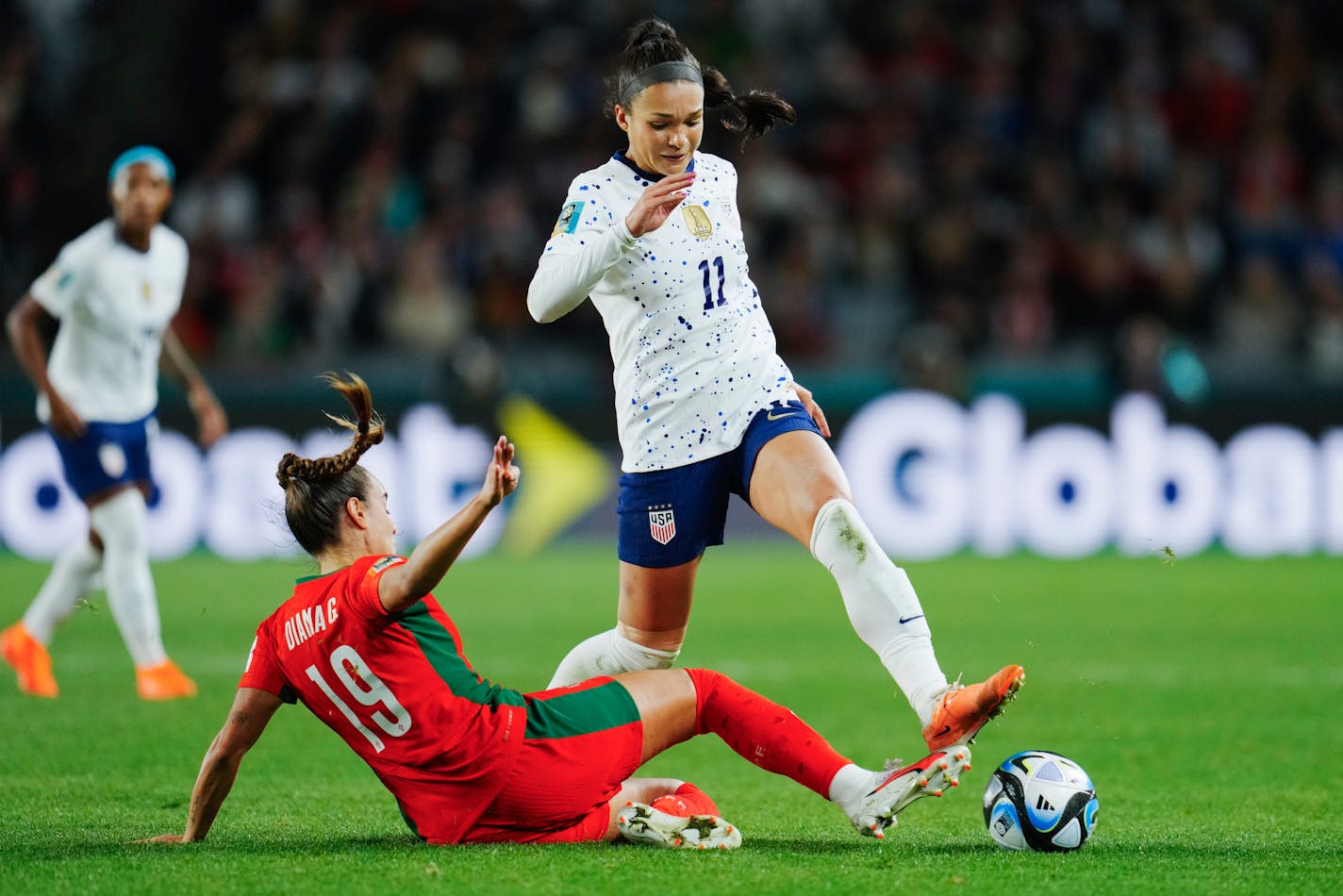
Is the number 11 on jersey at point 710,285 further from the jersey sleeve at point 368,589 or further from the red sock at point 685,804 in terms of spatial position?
the red sock at point 685,804

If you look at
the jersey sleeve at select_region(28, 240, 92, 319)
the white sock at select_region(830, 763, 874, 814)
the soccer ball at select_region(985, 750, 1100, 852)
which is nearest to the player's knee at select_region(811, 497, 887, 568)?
the white sock at select_region(830, 763, 874, 814)

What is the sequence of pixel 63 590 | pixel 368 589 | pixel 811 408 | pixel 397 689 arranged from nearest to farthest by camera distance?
1. pixel 368 589
2. pixel 397 689
3. pixel 811 408
4. pixel 63 590

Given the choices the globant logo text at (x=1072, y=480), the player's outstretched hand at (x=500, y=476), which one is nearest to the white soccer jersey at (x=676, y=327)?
the player's outstretched hand at (x=500, y=476)

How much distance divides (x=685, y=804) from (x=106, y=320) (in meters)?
4.39

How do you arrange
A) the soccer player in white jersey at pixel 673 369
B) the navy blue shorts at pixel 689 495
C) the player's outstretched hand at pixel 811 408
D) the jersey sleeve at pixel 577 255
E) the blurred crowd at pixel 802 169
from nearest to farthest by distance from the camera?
the jersey sleeve at pixel 577 255
the soccer player in white jersey at pixel 673 369
the navy blue shorts at pixel 689 495
the player's outstretched hand at pixel 811 408
the blurred crowd at pixel 802 169

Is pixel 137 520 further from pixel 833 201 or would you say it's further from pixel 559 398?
pixel 833 201

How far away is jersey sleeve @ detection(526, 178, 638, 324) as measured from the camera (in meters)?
4.61

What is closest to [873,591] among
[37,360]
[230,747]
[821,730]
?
[230,747]

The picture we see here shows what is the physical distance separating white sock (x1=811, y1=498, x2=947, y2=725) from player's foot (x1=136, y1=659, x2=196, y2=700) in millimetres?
3993

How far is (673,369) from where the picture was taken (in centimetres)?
492

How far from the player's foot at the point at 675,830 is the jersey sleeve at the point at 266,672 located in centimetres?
94

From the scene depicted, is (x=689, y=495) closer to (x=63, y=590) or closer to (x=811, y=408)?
(x=811, y=408)

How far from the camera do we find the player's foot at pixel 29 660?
25.7 feet

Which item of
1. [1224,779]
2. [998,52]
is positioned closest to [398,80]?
[998,52]
